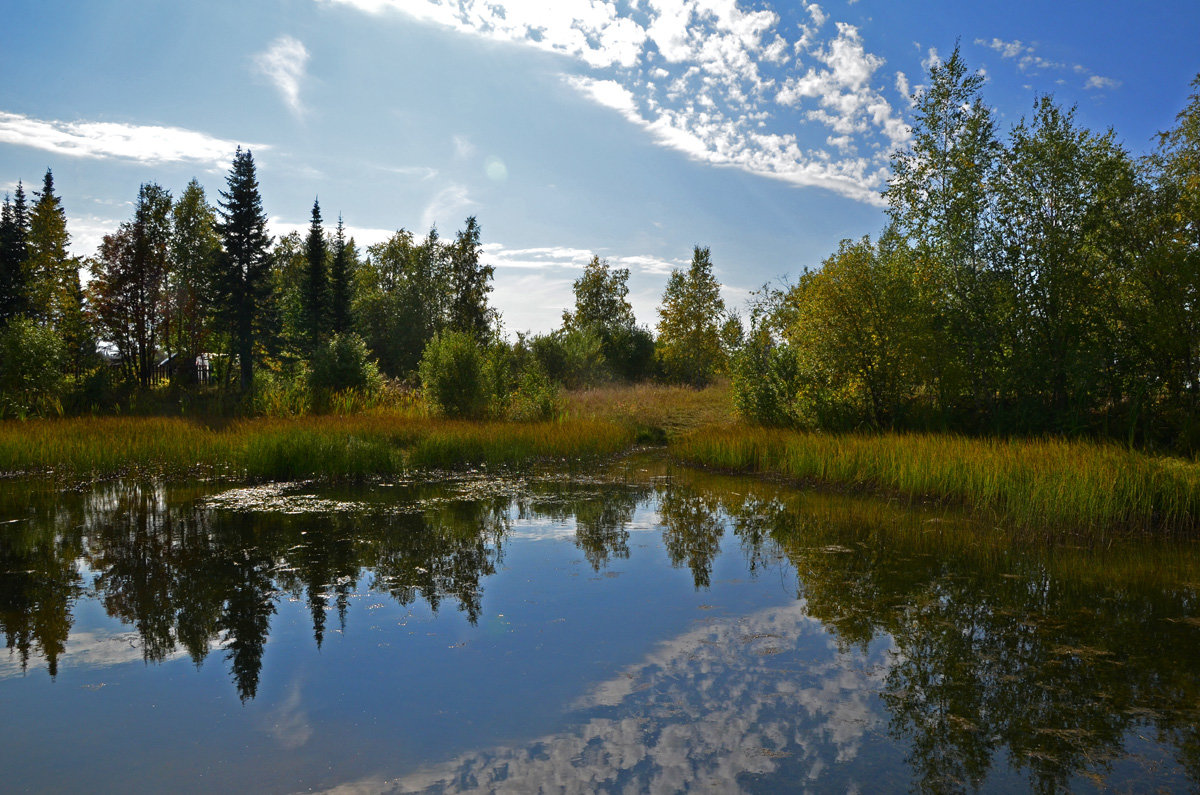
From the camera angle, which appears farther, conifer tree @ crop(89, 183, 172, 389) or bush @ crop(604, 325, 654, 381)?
bush @ crop(604, 325, 654, 381)

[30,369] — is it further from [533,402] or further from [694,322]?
[694,322]

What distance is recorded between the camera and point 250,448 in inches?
514

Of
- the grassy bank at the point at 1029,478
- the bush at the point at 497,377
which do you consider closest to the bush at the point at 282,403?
the bush at the point at 497,377

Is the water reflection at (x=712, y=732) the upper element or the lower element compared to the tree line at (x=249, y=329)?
lower

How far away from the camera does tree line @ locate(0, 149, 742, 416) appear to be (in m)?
22.3

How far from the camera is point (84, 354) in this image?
3189cm

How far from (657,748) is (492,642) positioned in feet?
6.31

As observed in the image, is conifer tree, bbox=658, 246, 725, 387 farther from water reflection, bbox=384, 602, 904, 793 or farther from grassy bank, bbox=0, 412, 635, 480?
water reflection, bbox=384, 602, 904, 793

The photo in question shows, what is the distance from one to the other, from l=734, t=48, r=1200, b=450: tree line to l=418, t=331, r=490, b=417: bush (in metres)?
8.92

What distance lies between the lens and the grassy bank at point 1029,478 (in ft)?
28.7

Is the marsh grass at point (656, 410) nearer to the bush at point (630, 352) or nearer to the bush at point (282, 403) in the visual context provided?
the bush at point (282, 403)

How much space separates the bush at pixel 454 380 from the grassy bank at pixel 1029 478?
1051 centimetres

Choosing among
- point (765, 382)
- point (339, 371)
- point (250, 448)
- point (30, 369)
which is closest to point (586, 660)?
point (250, 448)

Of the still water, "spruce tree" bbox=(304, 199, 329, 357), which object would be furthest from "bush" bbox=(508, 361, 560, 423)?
"spruce tree" bbox=(304, 199, 329, 357)
